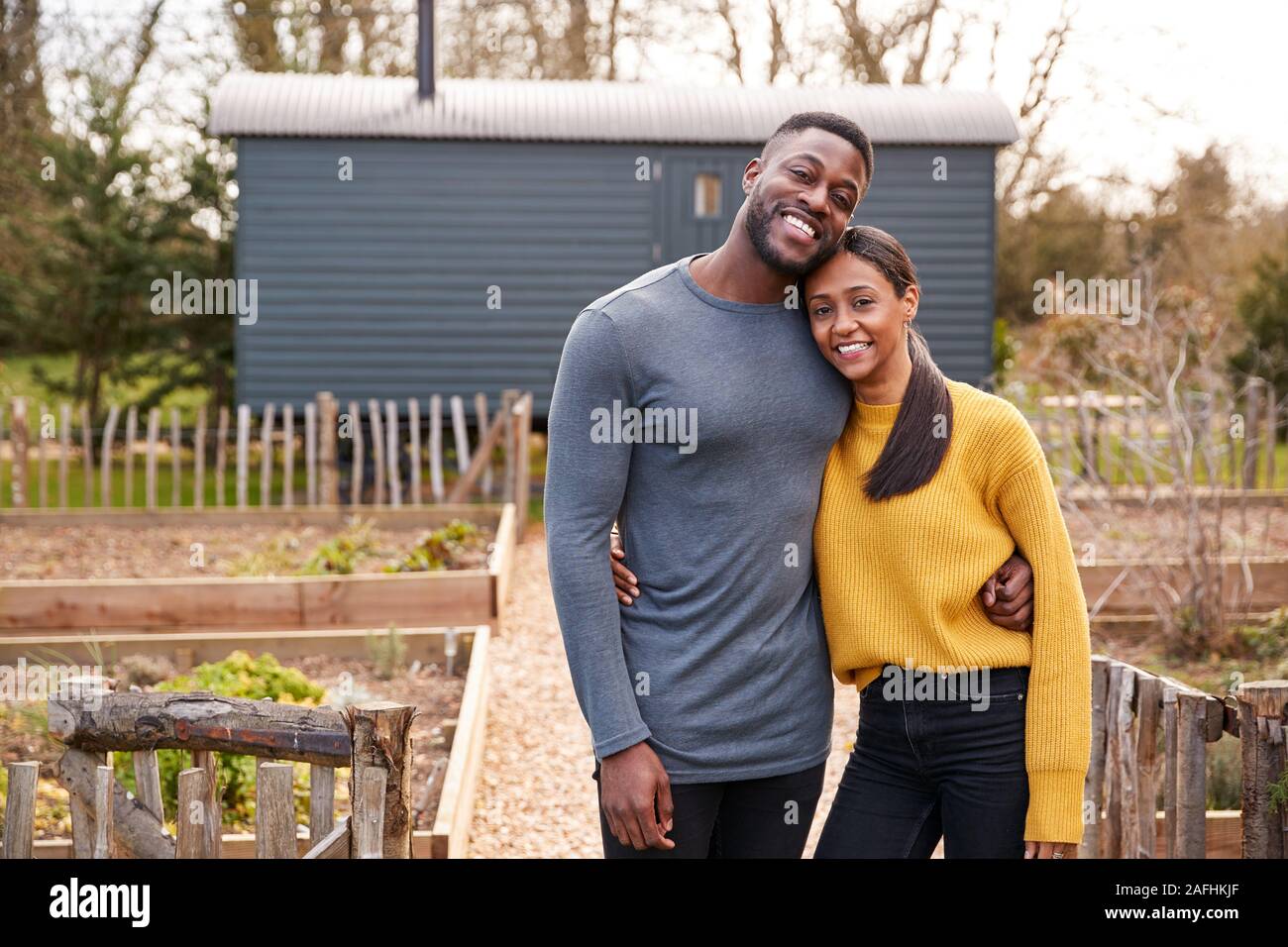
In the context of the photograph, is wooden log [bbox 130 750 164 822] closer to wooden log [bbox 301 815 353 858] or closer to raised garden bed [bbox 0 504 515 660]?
wooden log [bbox 301 815 353 858]

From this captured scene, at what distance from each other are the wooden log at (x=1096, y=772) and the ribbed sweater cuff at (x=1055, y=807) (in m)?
1.46

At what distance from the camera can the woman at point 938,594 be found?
243 centimetres

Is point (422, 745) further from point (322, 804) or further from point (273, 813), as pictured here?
point (273, 813)

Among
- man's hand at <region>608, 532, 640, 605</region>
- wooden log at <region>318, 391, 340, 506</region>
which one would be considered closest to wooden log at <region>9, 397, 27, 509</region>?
wooden log at <region>318, 391, 340, 506</region>

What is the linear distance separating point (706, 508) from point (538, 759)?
3.33 metres

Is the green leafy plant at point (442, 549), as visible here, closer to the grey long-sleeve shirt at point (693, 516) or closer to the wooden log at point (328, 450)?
the wooden log at point (328, 450)

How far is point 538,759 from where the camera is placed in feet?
17.8

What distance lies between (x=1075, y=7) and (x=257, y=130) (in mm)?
15536

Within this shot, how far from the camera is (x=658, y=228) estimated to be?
13.4 meters

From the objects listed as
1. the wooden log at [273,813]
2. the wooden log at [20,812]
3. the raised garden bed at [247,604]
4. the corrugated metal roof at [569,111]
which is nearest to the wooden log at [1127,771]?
the wooden log at [273,813]

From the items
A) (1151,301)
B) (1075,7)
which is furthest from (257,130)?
(1075,7)

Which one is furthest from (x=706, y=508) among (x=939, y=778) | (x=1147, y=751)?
(x=1147, y=751)

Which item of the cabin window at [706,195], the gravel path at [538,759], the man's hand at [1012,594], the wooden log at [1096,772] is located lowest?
the gravel path at [538,759]
